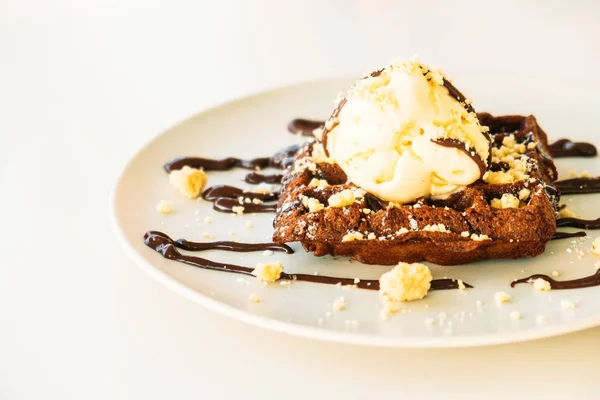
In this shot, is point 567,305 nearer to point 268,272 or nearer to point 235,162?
point 268,272

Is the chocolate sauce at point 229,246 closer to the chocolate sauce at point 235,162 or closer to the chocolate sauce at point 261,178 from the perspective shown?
the chocolate sauce at point 261,178

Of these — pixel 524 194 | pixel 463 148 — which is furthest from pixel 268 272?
pixel 524 194

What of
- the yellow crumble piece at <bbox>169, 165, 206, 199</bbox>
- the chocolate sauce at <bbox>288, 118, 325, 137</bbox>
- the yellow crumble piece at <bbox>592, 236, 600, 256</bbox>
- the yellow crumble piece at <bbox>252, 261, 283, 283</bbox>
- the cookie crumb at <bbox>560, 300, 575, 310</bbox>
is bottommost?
the cookie crumb at <bbox>560, 300, 575, 310</bbox>

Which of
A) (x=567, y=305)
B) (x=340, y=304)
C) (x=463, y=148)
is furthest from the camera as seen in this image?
(x=463, y=148)

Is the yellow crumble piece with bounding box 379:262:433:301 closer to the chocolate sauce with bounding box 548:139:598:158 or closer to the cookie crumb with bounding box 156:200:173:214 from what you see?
the cookie crumb with bounding box 156:200:173:214

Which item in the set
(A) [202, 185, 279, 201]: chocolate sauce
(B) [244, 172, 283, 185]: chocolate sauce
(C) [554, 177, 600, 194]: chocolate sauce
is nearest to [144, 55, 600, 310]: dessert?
(C) [554, 177, 600, 194]: chocolate sauce

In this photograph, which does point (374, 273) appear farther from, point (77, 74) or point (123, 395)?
point (77, 74)

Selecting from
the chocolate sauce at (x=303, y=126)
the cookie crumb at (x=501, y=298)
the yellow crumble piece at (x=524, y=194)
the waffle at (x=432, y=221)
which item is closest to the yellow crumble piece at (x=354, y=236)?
the waffle at (x=432, y=221)
